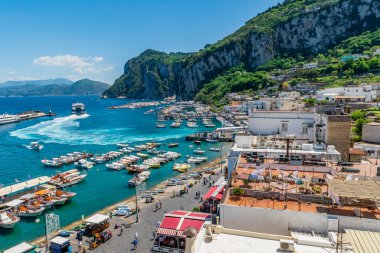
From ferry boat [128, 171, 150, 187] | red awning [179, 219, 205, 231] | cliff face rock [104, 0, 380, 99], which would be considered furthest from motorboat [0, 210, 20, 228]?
cliff face rock [104, 0, 380, 99]

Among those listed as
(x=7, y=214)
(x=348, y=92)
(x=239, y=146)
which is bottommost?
(x=7, y=214)

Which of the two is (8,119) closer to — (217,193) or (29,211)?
(29,211)

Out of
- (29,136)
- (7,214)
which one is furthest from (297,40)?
(7,214)

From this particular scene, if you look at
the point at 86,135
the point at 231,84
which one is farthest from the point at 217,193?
the point at 231,84

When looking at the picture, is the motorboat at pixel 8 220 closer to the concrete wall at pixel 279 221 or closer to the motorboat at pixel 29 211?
the motorboat at pixel 29 211

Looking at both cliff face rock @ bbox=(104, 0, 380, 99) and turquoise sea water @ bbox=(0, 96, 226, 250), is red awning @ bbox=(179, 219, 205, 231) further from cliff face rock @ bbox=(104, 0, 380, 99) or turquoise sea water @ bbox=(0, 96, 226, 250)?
cliff face rock @ bbox=(104, 0, 380, 99)

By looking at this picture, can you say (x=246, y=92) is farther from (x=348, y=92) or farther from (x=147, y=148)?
(x=147, y=148)
